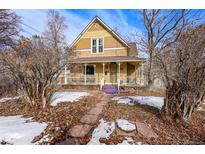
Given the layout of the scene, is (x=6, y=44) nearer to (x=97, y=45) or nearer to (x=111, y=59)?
(x=111, y=59)

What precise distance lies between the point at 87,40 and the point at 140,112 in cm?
949

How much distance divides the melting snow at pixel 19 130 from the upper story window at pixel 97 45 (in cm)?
959

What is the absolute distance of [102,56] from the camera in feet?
42.3

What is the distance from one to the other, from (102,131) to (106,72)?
978 cm

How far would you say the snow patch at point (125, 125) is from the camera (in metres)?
3.35

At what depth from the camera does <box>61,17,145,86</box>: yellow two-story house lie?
1223 cm

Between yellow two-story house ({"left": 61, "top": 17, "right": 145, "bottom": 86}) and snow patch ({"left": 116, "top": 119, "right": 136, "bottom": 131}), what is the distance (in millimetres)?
8283

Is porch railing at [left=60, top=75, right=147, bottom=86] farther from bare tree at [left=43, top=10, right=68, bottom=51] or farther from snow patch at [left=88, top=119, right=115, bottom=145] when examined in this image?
snow patch at [left=88, top=119, right=115, bottom=145]

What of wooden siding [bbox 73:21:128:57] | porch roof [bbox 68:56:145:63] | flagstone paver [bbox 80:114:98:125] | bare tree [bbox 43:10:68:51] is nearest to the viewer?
flagstone paver [bbox 80:114:98:125]

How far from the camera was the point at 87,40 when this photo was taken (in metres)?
13.1

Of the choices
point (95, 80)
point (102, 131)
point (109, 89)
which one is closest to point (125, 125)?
point (102, 131)

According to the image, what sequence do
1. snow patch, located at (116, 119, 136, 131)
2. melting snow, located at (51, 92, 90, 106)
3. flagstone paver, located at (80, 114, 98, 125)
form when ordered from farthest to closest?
melting snow, located at (51, 92, 90, 106), flagstone paver, located at (80, 114, 98, 125), snow patch, located at (116, 119, 136, 131)

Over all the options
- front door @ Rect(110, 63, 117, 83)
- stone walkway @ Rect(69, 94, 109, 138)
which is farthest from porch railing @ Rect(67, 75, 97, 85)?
stone walkway @ Rect(69, 94, 109, 138)

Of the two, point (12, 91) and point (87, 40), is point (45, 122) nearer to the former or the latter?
point (12, 91)
